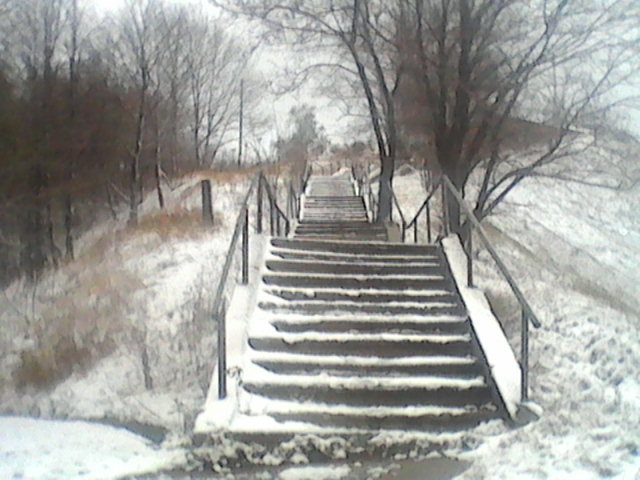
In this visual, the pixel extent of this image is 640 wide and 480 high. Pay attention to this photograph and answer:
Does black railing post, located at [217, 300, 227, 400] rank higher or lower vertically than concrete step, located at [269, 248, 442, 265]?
lower

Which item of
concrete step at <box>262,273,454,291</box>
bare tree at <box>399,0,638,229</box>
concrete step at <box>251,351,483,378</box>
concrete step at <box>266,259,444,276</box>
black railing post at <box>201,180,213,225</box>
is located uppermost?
bare tree at <box>399,0,638,229</box>

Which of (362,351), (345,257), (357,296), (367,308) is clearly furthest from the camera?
(345,257)

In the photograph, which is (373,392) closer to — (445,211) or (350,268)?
(350,268)

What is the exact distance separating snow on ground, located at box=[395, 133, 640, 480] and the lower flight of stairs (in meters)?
0.51

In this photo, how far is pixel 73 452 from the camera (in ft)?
14.6

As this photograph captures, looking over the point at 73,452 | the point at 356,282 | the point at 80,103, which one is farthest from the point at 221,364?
the point at 80,103

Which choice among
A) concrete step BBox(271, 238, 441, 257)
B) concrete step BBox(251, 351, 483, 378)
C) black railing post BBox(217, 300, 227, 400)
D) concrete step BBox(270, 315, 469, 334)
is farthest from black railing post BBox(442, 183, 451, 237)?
black railing post BBox(217, 300, 227, 400)

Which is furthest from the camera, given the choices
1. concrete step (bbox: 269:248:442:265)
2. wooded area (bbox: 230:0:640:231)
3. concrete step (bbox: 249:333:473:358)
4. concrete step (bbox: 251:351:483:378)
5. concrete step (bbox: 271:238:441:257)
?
wooded area (bbox: 230:0:640:231)

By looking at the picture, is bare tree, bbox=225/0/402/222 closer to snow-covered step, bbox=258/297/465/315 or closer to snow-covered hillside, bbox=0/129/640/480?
snow-covered hillside, bbox=0/129/640/480

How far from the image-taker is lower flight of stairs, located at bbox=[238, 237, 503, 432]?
4941mm

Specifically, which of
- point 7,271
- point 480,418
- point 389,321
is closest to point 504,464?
point 480,418

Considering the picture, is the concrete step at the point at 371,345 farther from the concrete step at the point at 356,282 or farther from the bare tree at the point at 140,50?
the bare tree at the point at 140,50

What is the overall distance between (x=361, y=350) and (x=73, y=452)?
2381 mm

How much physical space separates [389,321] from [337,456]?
200 cm
